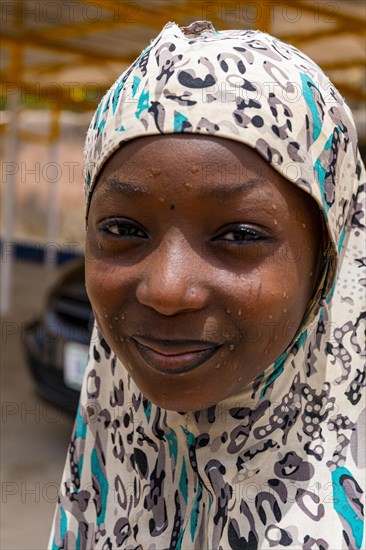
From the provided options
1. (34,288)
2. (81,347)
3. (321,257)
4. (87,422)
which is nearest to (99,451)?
(87,422)

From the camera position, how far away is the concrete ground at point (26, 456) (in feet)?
9.97

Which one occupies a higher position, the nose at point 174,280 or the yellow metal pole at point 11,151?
the yellow metal pole at point 11,151

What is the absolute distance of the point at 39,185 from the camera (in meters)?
14.5

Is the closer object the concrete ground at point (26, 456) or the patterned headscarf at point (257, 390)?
the patterned headscarf at point (257, 390)

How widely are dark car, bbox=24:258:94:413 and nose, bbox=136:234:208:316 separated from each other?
2563mm

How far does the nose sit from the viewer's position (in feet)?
2.66

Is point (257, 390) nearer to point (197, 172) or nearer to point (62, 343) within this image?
point (197, 172)

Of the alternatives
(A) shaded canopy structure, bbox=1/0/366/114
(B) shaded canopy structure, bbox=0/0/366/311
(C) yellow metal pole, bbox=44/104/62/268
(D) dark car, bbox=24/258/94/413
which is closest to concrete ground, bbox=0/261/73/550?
(D) dark car, bbox=24/258/94/413

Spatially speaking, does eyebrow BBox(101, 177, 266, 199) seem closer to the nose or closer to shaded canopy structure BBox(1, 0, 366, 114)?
the nose

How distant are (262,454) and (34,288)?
29.7 ft

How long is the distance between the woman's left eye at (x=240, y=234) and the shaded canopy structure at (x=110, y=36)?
2.06 metres

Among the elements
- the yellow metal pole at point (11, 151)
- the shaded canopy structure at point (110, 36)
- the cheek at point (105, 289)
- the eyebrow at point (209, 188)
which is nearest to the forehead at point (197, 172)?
the eyebrow at point (209, 188)

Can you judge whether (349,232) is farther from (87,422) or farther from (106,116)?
(87,422)

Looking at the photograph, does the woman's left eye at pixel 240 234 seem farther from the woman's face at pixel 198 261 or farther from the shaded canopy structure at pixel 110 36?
the shaded canopy structure at pixel 110 36
